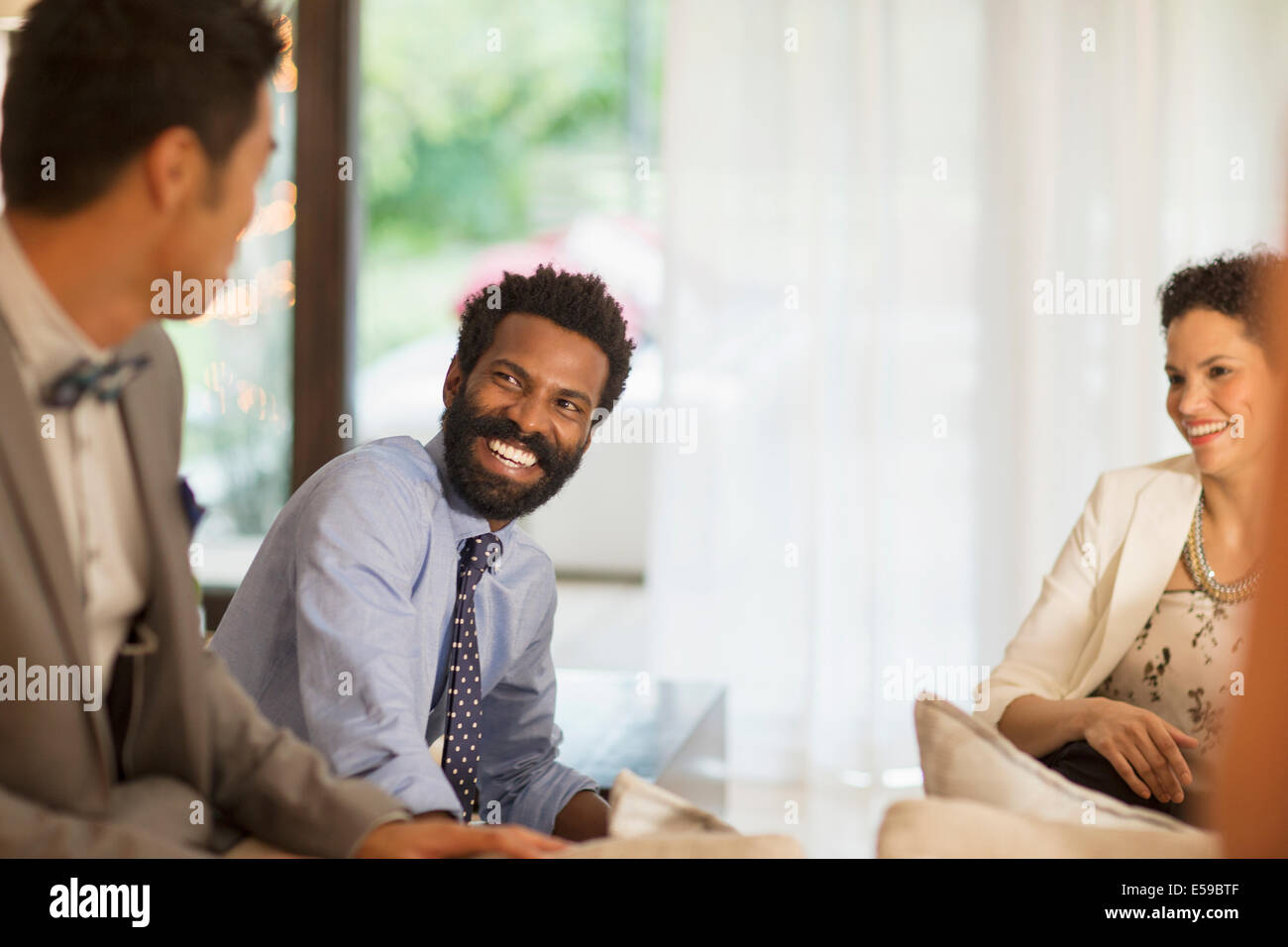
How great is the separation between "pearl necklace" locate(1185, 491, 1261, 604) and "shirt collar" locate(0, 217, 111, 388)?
5.31 ft

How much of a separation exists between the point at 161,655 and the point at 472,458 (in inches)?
27.2

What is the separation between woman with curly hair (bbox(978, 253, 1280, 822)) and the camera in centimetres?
180

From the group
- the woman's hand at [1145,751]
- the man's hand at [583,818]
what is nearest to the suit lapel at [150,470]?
the man's hand at [583,818]

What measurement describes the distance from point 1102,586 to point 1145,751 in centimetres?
41

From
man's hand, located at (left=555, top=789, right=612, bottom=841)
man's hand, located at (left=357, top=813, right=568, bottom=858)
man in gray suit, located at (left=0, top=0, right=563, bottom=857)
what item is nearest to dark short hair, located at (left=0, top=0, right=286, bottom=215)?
man in gray suit, located at (left=0, top=0, right=563, bottom=857)

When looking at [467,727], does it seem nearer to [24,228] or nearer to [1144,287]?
[24,228]

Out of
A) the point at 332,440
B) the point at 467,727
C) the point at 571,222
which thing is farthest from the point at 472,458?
the point at 571,222

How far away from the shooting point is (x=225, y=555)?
3.97 metres

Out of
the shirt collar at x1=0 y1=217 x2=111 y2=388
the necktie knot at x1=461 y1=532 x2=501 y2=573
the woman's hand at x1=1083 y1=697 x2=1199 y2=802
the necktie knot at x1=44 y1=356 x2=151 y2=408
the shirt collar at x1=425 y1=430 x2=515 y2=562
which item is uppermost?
the shirt collar at x1=0 y1=217 x2=111 y2=388

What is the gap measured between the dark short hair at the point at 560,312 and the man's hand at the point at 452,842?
853mm

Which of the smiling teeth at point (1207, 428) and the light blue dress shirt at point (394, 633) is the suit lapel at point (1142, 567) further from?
the light blue dress shirt at point (394, 633)

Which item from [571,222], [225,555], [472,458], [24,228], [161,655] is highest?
[571,222]

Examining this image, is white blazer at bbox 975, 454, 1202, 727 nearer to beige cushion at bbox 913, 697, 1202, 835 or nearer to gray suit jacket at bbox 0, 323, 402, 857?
beige cushion at bbox 913, 697, 1202, 835

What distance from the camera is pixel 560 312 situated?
1649 millimetres
